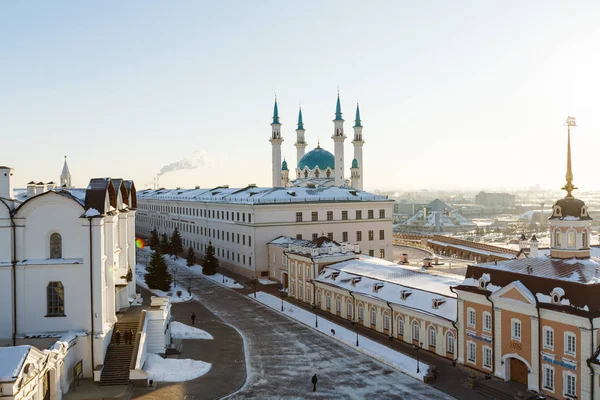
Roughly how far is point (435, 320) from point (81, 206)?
2217cm

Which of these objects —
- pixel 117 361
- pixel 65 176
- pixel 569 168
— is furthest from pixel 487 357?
pixel 65 176

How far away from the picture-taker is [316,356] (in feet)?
115

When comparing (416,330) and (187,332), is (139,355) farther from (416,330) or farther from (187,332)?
A: (416,330)

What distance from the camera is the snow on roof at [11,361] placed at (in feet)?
72.3

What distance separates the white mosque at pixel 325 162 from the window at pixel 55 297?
60071 mm

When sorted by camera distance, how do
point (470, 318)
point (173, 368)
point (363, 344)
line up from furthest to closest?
point (363, 344), point (173, 368), point (470, 318)

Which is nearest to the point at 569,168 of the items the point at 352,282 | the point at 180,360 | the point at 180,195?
the point at 352,282

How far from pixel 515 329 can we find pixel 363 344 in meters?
11.2

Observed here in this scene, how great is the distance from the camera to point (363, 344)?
37094 millimetres

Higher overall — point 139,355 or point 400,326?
point 139,355

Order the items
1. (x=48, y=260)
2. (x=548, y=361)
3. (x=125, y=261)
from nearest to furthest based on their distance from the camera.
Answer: (x=548, y=361), (x=48, y=260), (x=125, y=261)

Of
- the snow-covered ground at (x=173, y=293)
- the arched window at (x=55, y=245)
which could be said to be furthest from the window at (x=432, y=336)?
the snow-covered ground at (x=173, y=293)

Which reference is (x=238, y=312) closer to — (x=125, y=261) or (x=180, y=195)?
(x=125, y=261)

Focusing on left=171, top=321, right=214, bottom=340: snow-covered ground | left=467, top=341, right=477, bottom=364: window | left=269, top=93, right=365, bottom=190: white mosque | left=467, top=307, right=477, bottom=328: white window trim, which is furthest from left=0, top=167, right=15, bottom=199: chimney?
left=269, top=93, right=365, bottom=190: white mosque
